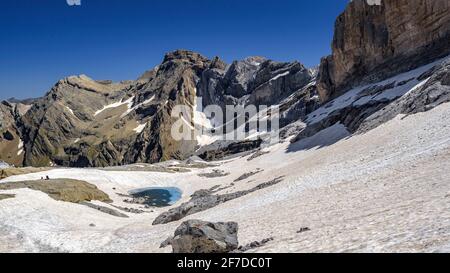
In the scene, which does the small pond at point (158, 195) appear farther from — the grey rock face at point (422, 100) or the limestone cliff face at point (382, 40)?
the limestone cliff face at point (382, 40)

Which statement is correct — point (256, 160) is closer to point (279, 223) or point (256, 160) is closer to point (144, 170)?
point (144, 170)

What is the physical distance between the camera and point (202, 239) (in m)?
19.0

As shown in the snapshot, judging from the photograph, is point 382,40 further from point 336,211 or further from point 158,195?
point 336,211

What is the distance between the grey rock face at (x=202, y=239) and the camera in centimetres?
1900

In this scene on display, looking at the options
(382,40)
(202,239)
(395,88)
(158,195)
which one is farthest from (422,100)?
(158,195)

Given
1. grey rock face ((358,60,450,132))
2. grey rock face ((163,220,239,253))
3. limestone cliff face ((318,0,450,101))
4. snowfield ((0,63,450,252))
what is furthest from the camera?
limestone cliff face ((318,0,450,101))

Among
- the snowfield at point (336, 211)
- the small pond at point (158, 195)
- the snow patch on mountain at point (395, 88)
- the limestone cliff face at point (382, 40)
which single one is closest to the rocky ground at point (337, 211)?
the snowfield at point (336, 211)

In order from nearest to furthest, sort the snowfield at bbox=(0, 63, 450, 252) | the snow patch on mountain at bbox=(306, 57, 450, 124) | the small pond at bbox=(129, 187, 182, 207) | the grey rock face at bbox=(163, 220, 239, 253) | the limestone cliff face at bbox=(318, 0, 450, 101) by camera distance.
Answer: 1. the snowfield at bbox=(0, 63, 450, 252)
2. the grey rock face at bbox=(163, 220, 239, 253)
3. the snow patch on mountain at bbox=(306, 57, 450, 124)
4. the small pond at bbox=(129, 187, 182, 207)
5. the limestone cliff face at bbox=(318, 0, 450, 101)

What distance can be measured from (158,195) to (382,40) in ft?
178

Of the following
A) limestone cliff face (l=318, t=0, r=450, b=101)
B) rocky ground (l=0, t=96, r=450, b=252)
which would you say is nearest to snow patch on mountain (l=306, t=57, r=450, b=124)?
limestone cliff face (l=318, t=0, r=450, b=101)

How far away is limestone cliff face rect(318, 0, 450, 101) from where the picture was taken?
68.0 meters

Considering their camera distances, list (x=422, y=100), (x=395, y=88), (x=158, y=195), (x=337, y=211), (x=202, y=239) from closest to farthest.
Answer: (x=202, y=239)
(x=337, y=211)
(x=422, y=100)
(x=395, y=88)
(x=158, y=195)

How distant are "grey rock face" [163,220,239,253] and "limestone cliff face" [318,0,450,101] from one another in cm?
5865

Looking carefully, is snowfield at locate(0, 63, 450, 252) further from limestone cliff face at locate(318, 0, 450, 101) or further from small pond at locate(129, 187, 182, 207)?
limestone cliff face at locate(318, 0, 450, 101)
